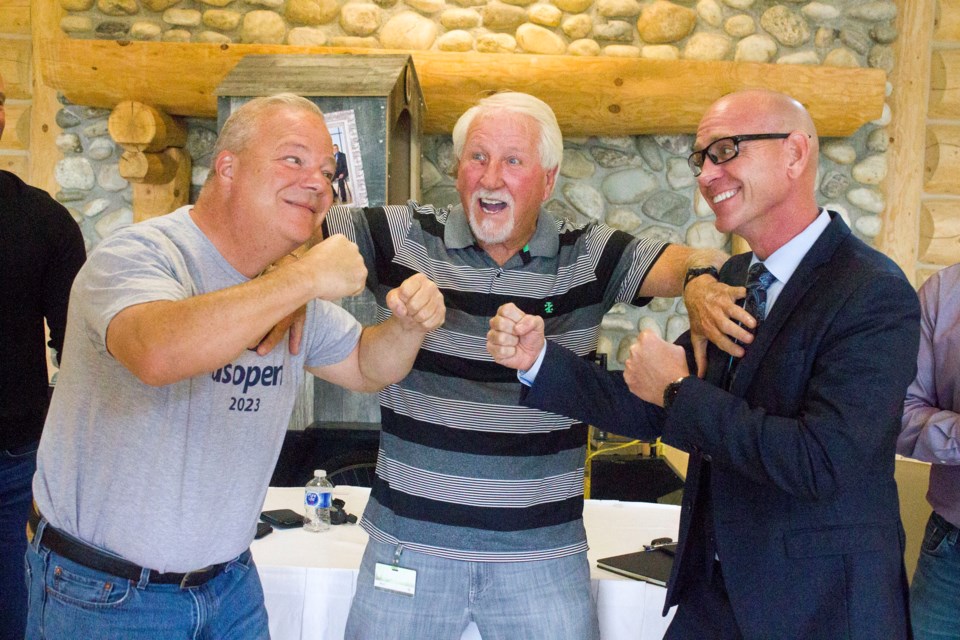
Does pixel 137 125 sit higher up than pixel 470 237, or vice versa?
pixel 137 125

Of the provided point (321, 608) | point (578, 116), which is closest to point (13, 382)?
point (321, 608)

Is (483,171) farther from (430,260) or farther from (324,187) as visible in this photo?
(324,187)

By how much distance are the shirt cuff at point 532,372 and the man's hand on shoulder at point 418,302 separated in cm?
22

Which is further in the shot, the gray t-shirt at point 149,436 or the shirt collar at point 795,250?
the shirt collar at point 795,250

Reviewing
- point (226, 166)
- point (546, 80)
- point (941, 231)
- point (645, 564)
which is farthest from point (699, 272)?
point (941, 231)

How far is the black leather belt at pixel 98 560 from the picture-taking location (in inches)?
58.8

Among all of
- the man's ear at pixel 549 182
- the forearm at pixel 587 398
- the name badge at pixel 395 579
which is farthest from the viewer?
the man's ear at pixel 549 182

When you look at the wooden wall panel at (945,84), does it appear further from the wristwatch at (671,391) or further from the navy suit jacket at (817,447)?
the wristwatch at (671,391)

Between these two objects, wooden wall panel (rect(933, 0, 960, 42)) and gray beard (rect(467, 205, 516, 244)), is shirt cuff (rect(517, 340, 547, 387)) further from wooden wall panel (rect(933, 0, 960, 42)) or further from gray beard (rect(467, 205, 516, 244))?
wooden wall panel (rect(933, 0, 960, 42))

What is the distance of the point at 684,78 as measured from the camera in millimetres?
4066

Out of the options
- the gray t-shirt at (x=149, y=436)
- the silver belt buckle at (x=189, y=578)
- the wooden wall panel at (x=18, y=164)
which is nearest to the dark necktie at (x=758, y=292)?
the gray t-shirt at (x=149, y=436)

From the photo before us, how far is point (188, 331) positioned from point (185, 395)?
0.84ft

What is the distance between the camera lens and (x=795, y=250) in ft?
5.45

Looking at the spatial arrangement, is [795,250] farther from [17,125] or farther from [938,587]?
[17,125]
